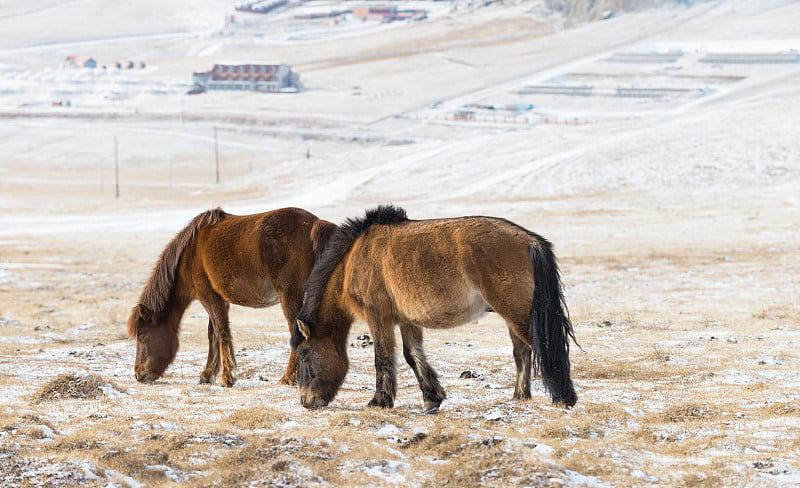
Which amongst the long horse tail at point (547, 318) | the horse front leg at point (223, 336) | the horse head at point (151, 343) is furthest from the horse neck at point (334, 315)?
the horse head at point (151, 343)

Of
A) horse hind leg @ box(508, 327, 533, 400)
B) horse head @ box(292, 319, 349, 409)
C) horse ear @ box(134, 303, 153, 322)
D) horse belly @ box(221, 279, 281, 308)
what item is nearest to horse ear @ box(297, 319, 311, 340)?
horse head @ box(292, 319, 349, 409)

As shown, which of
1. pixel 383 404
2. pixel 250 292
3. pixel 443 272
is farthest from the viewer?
pixel 250 292

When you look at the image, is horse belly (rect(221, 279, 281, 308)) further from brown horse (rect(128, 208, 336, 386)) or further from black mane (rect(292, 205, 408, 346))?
Answer: black mane (rect(292, 205, 408, 346))

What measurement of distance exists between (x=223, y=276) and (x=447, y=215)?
36.0m

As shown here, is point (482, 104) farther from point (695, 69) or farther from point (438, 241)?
point (438, 241)

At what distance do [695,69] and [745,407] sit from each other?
124m

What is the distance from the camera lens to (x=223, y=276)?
11.9m

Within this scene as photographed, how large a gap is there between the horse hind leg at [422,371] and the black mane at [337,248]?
3.27 ft

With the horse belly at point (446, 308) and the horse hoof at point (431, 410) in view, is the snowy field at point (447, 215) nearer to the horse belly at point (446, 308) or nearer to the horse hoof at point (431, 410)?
the horse hoof at point (431, 410)

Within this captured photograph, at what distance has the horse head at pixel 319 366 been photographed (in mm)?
9891

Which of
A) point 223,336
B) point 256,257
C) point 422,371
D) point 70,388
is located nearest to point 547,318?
point 422,371

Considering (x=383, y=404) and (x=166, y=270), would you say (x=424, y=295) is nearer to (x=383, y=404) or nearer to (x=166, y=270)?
(x=383, y=404)

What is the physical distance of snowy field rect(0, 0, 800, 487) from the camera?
787cm

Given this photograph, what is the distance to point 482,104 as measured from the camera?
382 feet
